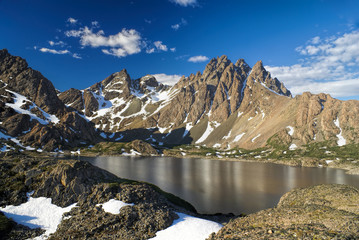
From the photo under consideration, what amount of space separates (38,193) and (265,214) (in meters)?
37.0

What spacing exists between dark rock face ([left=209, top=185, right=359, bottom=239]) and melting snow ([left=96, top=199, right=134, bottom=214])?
51.6ft

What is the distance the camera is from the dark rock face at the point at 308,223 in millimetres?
18422

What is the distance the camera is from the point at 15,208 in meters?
34.8

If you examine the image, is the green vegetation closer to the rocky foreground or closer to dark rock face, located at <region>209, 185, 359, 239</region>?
the rocky foreground

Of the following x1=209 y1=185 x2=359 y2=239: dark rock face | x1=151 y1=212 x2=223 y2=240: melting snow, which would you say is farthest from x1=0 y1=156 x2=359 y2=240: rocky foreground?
x1=151 y1=212 x2=223 y2=240: melting snow

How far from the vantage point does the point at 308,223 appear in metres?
22.4

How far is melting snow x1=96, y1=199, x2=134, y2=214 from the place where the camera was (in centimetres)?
3300

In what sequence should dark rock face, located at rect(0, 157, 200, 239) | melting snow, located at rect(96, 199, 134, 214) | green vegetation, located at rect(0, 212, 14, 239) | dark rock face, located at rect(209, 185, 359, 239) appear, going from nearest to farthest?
dark rock face, located at rect(209, 185, 359, 239)
green vegetation, located at rect(0, 212, 14, 239)
dark rock face, located at rect(0, 157, 200, 239)
melting snow, located at rect(96, 199, 134, 214)

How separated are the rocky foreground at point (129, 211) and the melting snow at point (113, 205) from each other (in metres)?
0.69

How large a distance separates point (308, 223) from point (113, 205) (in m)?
26.4

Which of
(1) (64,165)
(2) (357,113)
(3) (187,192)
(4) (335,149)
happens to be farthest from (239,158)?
(1) (64,165)

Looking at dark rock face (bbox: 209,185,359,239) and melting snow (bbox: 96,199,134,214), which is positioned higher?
dark rock face (bbox: 209,185,359,239)

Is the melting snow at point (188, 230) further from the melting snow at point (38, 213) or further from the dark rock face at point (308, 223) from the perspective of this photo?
the melting snow at point (38, 213)

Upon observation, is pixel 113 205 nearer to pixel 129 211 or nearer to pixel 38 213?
pixel 129 211
